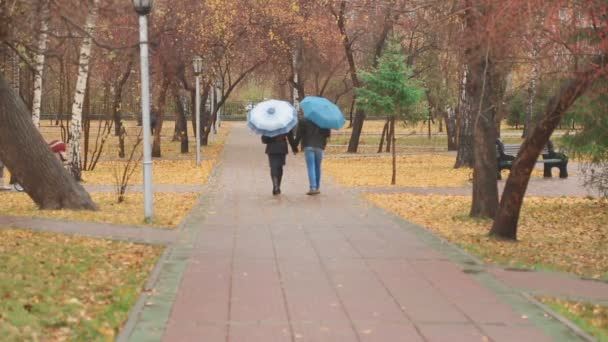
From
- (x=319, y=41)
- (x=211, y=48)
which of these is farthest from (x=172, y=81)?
(x=319, y=41)

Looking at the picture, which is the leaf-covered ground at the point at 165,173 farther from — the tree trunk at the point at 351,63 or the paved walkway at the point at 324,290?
the paved walkway at the point at 324,290

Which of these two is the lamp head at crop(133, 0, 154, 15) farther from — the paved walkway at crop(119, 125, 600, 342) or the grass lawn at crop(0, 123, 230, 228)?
the paved walkway at crop(119, 125, 600, 342)

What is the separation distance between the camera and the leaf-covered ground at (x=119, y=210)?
1220 cm

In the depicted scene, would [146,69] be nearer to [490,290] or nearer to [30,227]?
[30,227]

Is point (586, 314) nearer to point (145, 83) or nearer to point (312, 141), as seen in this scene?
point (145, 83)

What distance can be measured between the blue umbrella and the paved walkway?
12.3 ft

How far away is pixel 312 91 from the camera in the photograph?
61.6m

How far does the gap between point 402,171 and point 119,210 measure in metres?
13.5

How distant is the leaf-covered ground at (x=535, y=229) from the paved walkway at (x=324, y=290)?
2.16 feet

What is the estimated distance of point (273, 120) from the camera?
15344 millimetres

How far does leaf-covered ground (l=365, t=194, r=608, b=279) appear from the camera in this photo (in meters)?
9.77

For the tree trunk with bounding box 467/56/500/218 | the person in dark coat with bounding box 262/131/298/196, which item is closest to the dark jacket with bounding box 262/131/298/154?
the person in dark coat with bounding box 262/131/298/196

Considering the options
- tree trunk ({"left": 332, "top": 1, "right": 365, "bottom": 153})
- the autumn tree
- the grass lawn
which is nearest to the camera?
the autumn tree

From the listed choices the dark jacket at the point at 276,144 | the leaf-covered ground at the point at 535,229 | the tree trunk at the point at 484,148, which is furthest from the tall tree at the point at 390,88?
the tree trunk at the point at 484,148
